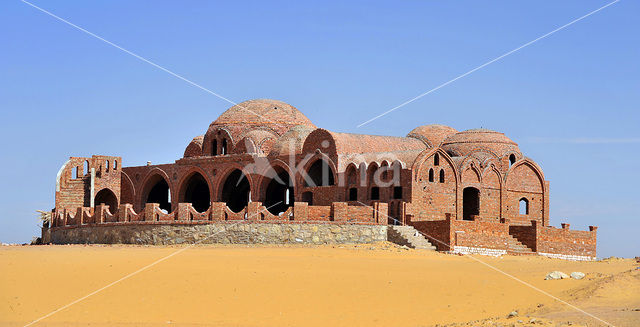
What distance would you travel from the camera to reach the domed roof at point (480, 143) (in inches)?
1510

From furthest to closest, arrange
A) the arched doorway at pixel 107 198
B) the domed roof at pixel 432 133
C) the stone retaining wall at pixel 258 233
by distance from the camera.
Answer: the arched doorway at pixel 107 198
the domed roof at pixel 432 133
the stone retaining wall at pixel 258 233

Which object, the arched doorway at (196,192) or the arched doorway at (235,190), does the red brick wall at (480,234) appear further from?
the arched doorway at (196,192)

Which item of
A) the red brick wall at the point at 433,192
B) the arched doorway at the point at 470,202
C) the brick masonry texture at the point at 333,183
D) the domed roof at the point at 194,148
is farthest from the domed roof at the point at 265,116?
the red brick wall at the point at 433,192

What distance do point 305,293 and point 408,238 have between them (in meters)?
11.9

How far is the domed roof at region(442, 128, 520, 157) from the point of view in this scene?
3834 centimetres

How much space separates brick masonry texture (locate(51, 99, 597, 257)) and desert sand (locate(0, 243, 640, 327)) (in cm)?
686

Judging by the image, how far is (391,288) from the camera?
56.9ft

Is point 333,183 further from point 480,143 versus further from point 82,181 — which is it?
point 82,181

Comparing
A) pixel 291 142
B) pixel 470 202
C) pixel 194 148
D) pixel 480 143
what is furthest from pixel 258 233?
pixel 194 148

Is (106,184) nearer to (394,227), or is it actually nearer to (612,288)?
(394,227)

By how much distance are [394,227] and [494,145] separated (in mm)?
11356

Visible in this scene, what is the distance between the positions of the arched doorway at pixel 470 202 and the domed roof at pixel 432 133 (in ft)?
14.7

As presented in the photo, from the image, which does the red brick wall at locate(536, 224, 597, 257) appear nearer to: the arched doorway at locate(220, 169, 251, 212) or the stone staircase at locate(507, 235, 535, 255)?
the stone staircase at locate(507, 235, 535, 255)

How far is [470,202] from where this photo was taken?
37344 mm
